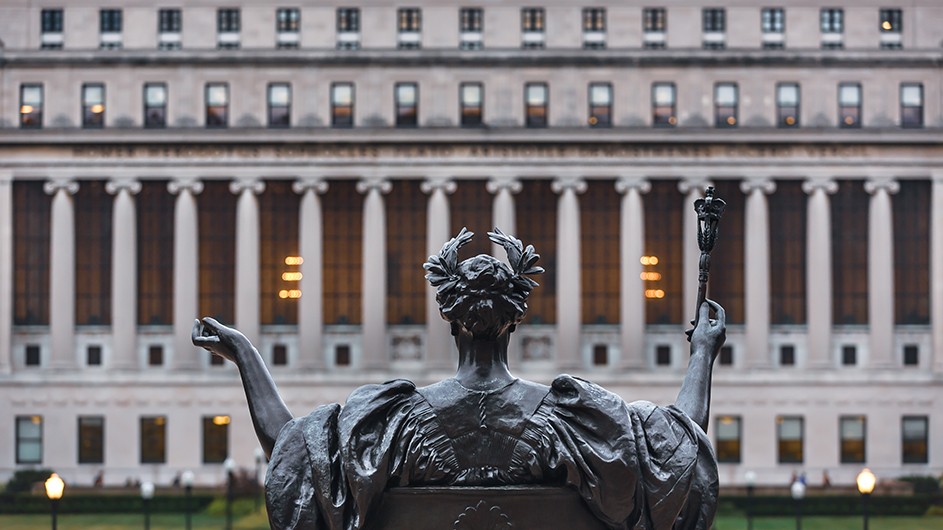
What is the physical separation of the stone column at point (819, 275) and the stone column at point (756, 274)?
2083mm

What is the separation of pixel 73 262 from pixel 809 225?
3721 centimetres

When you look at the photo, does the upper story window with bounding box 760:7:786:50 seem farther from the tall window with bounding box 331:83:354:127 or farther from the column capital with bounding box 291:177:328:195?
the column capital with bounding box 291:177:328:195

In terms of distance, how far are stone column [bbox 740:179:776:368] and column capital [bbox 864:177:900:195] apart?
483 cm

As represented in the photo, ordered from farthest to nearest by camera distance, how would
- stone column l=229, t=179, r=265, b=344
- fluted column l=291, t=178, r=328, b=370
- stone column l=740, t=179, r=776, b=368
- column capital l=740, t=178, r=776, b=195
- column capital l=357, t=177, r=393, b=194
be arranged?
column capital l=357, t=177, r=393, b=194 → column capital l=740, t=178, r=776, b=195 → fluted column l=291, t=178, r=328, b=370 → stone column l=740, t=179, r=776, b=368 → stone column l=229, t=179, r=265, b=344

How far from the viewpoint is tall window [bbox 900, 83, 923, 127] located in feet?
313

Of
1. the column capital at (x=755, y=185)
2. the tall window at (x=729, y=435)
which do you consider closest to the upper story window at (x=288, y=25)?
the column capital at (x=755, y=185)

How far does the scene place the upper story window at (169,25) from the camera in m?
96.6

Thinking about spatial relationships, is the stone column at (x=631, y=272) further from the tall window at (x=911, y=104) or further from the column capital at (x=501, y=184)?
the tall window at (x=911, y=104)

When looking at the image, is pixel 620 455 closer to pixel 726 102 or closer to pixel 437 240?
pixel 437 240

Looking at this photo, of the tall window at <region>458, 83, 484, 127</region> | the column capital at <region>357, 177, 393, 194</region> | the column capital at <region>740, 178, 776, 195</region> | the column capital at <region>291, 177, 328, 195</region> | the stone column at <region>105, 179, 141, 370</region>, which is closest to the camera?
the stone column at <region>105, 179, 141, 370</region>

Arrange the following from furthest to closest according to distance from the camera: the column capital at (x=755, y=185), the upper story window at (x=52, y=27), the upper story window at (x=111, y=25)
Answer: the upper story window at (x=52, y=27) < the upper story window at (x=111, y=25) < the column capital at (x=755, y=185)

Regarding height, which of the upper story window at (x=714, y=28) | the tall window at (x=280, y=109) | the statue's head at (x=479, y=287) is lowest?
the statue's head at (x=479, y=287)

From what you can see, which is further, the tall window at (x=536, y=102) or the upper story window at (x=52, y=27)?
the upper story window at (x=52, y=27)

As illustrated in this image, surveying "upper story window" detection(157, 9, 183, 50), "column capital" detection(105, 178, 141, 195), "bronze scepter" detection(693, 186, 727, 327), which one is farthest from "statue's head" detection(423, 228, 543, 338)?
"upper story window" detection(157, 9, 183, 50)
